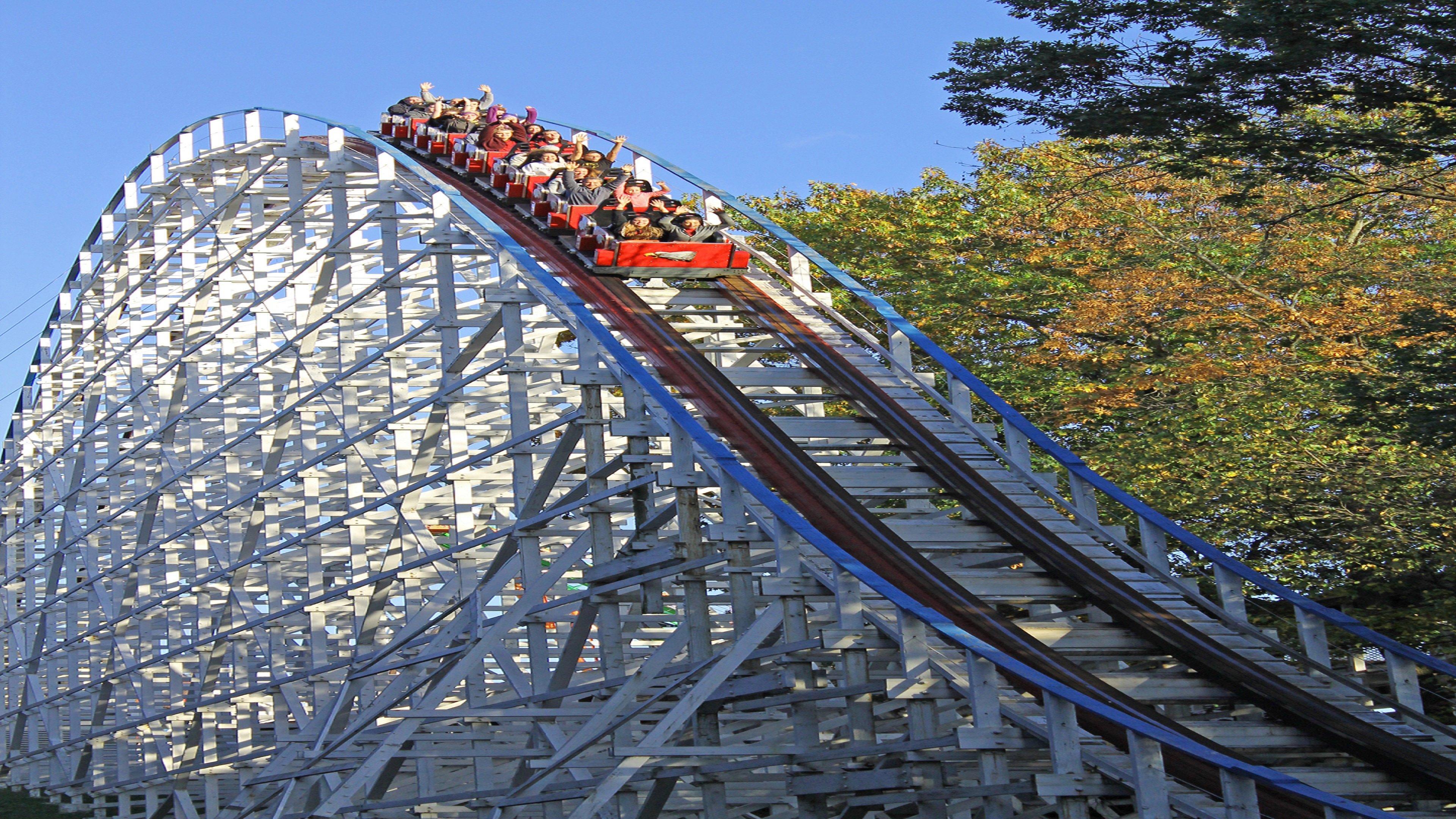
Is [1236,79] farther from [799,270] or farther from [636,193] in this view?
[636,193]

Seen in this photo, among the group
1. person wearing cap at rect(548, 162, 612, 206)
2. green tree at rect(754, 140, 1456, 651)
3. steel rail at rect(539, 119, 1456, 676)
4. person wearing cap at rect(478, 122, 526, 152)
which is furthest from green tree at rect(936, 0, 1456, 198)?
person wearing cap at rect(478, 122, 526, 152)

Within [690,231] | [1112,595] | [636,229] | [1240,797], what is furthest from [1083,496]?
[636,229]

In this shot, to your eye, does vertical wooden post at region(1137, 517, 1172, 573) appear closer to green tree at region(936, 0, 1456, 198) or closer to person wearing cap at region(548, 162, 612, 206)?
green tree at region(936, 0, 1456, 198)

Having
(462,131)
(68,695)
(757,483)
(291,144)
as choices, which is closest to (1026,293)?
(462,131)

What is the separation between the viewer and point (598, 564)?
12.7 m

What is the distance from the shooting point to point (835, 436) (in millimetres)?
13016

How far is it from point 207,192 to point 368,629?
928 cm

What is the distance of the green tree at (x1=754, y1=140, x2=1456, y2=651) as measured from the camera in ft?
59.5

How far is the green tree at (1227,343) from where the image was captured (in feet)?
59.5

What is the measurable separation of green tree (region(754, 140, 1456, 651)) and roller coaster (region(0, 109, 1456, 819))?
149 centimetres

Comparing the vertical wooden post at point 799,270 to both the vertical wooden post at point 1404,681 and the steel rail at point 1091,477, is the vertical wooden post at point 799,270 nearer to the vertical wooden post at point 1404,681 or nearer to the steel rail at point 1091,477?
the steel rail at point 1091,477

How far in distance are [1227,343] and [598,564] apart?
11.5 m

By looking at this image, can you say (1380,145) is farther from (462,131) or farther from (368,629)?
(462,131)

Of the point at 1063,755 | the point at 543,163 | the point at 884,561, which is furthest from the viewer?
the point at 543,163
